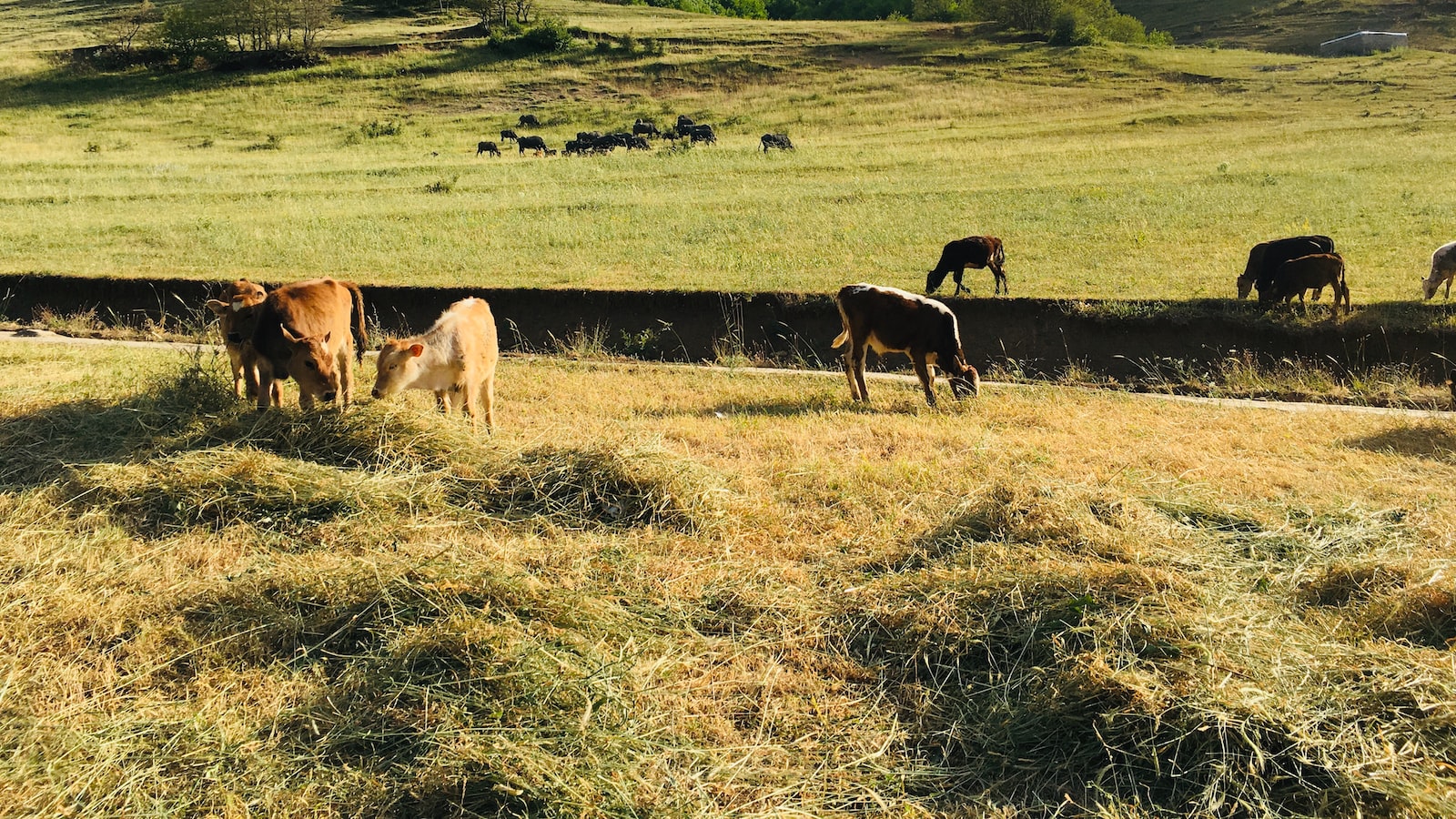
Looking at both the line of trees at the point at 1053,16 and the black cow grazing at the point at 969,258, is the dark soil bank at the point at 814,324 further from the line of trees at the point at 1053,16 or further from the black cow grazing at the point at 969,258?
the line of trees at the point at 1053,16

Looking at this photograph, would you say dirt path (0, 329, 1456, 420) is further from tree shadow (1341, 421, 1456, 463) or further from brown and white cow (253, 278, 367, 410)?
brown and white cow (253, 278, 367, 410)

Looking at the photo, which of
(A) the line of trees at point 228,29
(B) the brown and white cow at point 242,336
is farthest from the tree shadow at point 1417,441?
(A) the line of trees at point 228,29

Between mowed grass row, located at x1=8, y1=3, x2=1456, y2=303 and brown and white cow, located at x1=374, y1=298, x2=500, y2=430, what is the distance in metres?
6.97

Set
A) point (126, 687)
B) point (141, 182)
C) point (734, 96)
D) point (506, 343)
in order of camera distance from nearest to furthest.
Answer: point (126, 687) < point (506, 343) < point (141, 182) < point (734, 96)

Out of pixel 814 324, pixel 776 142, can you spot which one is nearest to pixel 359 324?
pixel 814 324

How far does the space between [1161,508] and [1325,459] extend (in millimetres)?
2944

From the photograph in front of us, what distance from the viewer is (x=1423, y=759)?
493 cm

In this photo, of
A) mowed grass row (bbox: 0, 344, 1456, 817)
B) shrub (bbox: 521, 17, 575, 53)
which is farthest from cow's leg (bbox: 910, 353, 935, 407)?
shrub (bbox: 521, 17, 575, 53)

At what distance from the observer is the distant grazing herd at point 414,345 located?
9.62 metres

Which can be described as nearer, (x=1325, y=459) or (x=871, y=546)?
(x=871, y=546)

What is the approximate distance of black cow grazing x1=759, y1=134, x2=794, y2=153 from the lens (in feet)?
124

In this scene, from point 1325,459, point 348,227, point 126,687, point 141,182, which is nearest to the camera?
point 126,687

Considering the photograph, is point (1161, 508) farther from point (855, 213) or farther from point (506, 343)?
point (855, 213)

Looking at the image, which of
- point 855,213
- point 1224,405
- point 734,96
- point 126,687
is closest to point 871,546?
point 126,687
